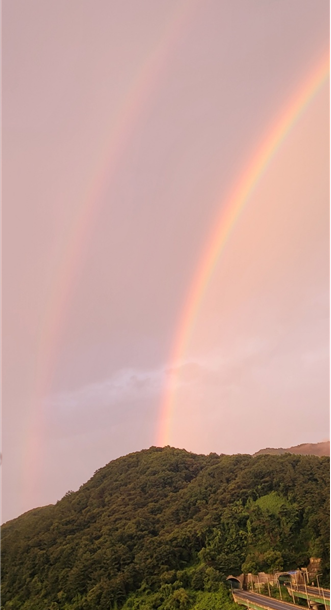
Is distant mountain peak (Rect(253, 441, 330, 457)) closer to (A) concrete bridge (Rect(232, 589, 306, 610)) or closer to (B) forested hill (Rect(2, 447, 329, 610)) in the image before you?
(B) forested hill (Rect(2, 447, 329, 610))

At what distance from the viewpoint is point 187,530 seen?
46.8 ft

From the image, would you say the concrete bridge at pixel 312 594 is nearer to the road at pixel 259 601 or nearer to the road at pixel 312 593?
the road at pixel 312 593

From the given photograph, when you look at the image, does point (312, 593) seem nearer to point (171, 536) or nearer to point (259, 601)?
point (259, 601)

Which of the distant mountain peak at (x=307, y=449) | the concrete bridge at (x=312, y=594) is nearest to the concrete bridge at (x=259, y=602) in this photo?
the concrete bridge at (x=312, y=594)

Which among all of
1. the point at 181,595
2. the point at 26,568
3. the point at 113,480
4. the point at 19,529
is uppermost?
the point at 113,480

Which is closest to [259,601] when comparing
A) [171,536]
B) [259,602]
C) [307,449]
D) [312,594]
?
[259,602]

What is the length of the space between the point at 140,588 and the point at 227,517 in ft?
10.4

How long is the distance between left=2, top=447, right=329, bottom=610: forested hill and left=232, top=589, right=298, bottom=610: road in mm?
410

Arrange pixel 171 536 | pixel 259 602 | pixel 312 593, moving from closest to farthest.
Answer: pixel 259 602 < pixel 312 593 < pixel 171 536

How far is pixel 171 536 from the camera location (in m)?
14.1

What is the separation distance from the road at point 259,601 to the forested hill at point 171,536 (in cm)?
41

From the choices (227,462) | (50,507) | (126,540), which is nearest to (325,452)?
(227,462)

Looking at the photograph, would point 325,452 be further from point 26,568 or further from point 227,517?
point 26,568

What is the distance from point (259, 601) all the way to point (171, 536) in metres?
3.27
